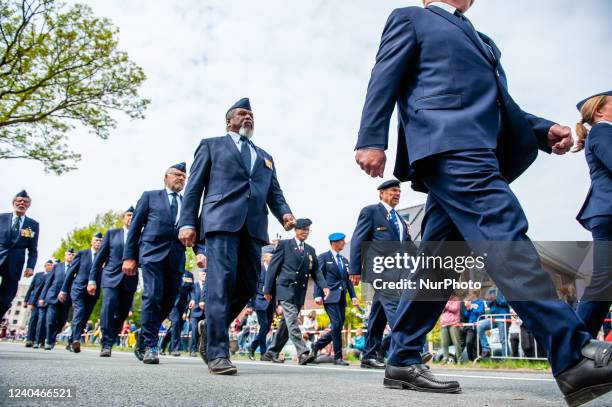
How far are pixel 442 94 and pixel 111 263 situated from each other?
7686 millimetres

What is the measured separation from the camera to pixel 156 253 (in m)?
6.88

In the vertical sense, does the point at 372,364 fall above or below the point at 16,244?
below

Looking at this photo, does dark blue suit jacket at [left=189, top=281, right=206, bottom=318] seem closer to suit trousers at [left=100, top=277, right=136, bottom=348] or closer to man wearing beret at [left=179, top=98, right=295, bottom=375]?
suit trousers at [left=100, top=277, right=136, bottom=348]

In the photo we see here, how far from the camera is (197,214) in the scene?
17.1 feet

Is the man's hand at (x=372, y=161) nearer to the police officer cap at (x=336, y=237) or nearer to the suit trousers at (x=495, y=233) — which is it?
the suit trousers at (x=495, y=233)

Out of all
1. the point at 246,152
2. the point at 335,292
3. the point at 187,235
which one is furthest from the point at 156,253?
the point at 335,292

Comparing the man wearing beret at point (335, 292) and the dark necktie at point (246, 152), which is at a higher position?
the dark necktie at point (246, 152)

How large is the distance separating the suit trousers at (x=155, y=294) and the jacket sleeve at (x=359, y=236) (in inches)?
96.9

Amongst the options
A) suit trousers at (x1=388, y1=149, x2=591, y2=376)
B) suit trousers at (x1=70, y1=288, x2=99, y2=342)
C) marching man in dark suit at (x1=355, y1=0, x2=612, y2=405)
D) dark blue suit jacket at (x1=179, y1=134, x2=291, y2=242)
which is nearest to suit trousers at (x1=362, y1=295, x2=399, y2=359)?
dark blue suit jacket at (x1=179, y1=134, x2=291, y2=242)

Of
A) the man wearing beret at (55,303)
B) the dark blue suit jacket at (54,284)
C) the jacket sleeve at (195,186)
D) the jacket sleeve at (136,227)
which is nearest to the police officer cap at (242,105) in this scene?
the jacket sleeve at (195,186)

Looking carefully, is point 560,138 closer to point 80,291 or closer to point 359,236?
point 359,236

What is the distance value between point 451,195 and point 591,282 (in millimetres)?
2589

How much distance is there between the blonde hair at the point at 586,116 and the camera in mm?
4781

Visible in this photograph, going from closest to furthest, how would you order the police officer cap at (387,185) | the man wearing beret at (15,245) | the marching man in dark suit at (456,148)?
the marching man in dark suit at (456,148) < the police officer cap at (387,185) < the man wearing beret at (15,245)
